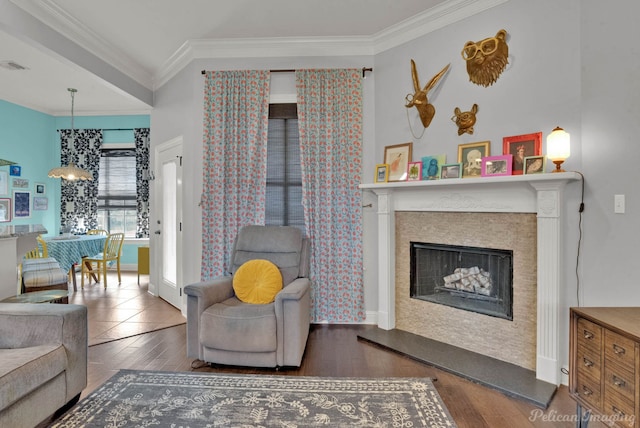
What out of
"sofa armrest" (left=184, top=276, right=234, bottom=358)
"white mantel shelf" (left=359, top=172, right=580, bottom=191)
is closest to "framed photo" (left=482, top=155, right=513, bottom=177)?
"white mantel shelf" (left=359, top=172, right=580, bottom=191)

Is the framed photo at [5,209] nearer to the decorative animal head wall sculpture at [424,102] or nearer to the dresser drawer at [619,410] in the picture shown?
the decorative animal head wall sculpture at [424,102]

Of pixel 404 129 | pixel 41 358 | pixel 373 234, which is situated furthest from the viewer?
pixel 373 234

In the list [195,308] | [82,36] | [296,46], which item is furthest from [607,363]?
[82,36]

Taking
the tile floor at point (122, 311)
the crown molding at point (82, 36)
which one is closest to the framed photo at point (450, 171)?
the tile floor at point (122, 311)

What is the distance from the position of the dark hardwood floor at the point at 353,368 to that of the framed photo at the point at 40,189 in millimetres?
4329

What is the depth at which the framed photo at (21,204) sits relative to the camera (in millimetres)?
5609

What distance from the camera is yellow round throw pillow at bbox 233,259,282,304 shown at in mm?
2848

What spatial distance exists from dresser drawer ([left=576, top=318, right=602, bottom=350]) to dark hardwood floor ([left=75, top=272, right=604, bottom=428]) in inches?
21.1

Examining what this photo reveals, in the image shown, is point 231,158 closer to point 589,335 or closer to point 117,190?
point 589,335

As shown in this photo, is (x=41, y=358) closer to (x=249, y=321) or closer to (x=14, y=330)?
(x=14, y=330)

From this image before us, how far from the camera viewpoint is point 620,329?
5.01 feet

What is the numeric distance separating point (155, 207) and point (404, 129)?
3338 millimetres

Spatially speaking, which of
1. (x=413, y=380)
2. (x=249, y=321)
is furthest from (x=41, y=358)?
(x=413, y=380)

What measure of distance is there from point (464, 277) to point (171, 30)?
137 inches
